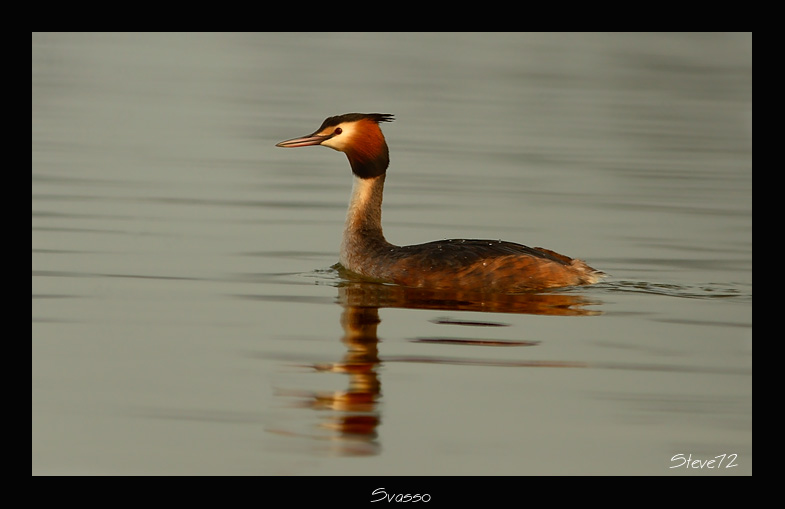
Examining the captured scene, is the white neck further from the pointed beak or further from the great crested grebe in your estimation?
the pointed beak

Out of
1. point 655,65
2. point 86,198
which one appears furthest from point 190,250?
point 655,65

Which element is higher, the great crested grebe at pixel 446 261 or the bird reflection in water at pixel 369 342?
the great crested grebe at pixel 446 261

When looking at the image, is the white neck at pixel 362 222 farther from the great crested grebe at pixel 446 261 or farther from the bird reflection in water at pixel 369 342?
the bird reflection in water at pixel 369 342

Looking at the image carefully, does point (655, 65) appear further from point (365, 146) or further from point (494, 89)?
point (365, 146)

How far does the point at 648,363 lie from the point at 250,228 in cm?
550

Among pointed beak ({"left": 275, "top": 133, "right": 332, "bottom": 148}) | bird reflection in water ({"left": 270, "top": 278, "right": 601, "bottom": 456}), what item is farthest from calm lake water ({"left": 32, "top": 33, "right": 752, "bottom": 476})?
pointed beak ({"left": 275, "top": 133, "right": 332, "bottom": 148})

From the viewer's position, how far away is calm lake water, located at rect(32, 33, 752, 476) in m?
7.25

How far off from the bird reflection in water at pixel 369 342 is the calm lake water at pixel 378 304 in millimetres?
27

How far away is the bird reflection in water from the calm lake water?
0.03 metres

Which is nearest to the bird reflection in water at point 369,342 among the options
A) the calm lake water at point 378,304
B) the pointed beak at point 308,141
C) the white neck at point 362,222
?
the calm lake water at point 378,304

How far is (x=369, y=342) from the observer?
360 inches

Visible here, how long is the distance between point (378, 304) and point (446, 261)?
2.72 feet

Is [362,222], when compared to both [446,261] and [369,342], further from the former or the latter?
[369,342]

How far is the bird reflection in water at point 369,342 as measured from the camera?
24.1 feet
